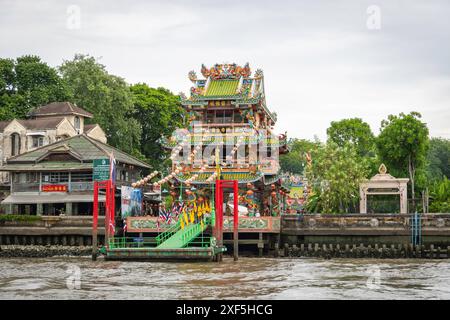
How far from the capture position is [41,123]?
72000 mm

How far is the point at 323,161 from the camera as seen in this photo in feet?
208

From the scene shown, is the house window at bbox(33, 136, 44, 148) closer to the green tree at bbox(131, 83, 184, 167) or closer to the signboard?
the green tree at bbox(131, 83, 184, 167)

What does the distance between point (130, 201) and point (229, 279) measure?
21502mm

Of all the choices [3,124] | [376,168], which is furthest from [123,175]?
[376,168]

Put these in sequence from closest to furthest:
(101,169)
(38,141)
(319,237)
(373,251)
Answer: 1. (373,251)
2. (319,237)
3. (101,169)
4. (38,141)

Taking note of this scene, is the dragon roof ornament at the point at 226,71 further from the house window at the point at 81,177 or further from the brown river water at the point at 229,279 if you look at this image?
the brown river water at the point at 229,279

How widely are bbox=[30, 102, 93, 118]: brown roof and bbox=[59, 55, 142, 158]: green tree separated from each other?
3091 millimetres

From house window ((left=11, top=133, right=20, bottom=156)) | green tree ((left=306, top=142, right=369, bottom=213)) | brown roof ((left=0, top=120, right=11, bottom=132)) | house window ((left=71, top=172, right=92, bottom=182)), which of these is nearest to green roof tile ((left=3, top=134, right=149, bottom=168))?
house window ((left=71, top=172, right=92, bottom=182))

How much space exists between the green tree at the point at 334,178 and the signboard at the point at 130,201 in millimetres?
15852

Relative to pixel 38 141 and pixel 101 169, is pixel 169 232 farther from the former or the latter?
pixel 38 141

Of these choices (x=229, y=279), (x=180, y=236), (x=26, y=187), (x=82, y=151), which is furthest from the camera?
(x=82, y=151)
